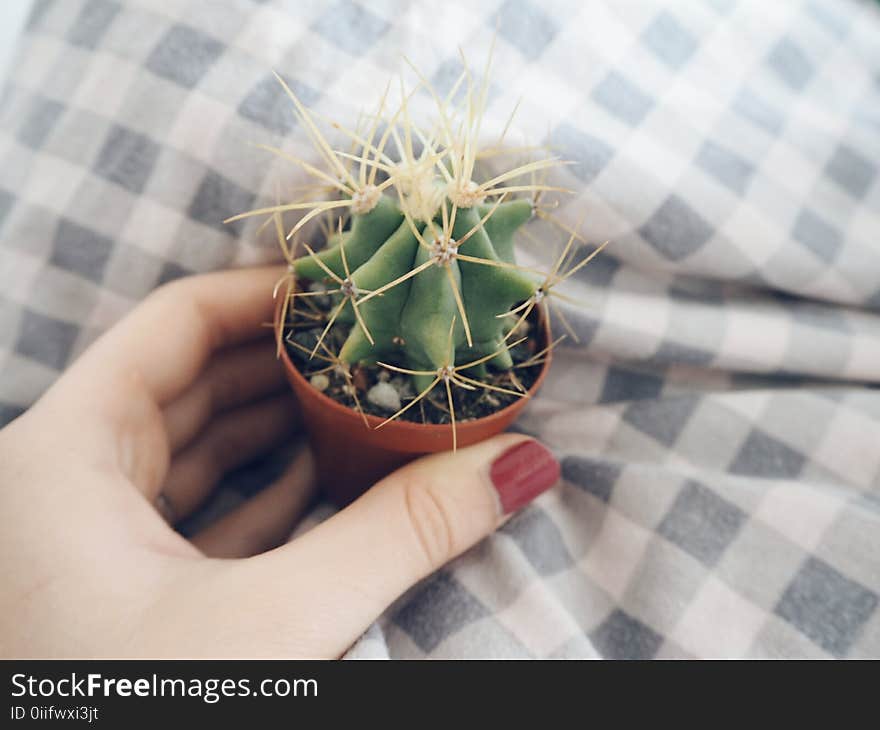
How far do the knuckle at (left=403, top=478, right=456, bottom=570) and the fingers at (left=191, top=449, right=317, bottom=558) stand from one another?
0.16m


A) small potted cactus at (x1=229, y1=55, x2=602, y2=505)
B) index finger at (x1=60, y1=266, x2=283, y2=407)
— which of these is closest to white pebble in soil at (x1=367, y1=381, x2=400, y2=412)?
small potted cactus at (x1=229, y1=55, x2=602, y2=505)

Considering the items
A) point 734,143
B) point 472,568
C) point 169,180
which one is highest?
point 734,143

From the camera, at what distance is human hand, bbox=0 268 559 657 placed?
36 cm

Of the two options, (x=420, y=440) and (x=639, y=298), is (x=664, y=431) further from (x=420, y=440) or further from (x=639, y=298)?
(x=420, y=440)

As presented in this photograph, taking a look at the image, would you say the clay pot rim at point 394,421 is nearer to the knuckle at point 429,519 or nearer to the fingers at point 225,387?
the knuckle at point 429,519

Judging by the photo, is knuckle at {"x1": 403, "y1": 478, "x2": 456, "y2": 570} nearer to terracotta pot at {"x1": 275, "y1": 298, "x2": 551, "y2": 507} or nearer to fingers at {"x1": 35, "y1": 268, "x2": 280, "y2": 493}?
terracotta pot at {"x1": 275, "y1": 298, "x2": 551, "y2": 507}

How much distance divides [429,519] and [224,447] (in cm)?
24

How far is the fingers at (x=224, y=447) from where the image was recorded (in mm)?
561

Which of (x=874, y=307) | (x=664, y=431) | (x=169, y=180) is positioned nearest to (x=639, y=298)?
(x=664, y=431)

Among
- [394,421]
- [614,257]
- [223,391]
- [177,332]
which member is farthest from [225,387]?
[614,257]

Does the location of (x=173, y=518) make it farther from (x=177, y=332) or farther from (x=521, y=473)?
(x=521, y=473)

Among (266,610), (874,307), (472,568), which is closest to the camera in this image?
(266,610)

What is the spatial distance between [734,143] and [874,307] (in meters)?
0.18

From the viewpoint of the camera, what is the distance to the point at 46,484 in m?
0.39
